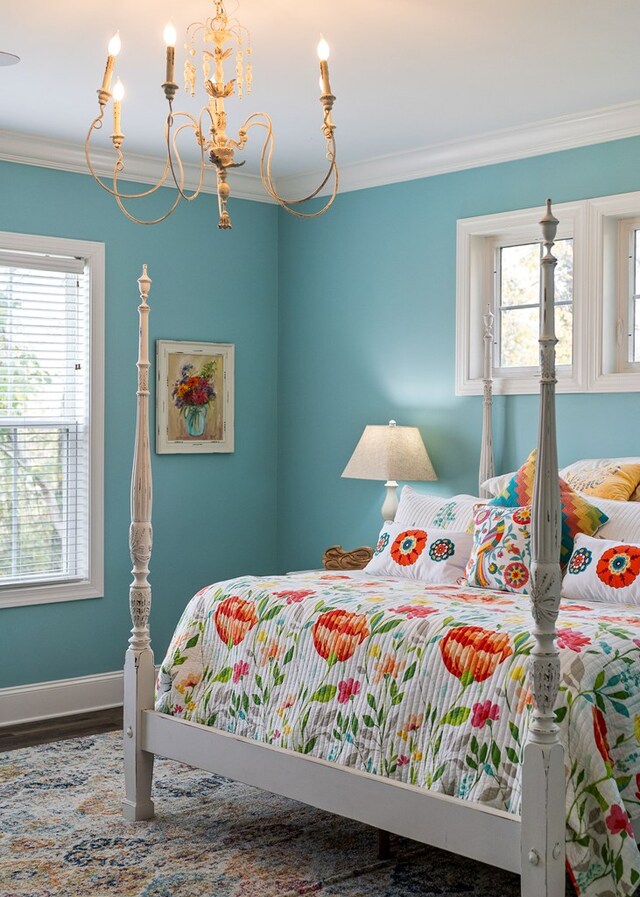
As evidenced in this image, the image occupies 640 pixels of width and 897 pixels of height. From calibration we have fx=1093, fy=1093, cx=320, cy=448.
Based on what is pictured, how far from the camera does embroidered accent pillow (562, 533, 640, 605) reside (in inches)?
135

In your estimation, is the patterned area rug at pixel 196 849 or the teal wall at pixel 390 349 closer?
the patterned area rug at pixel 196 849

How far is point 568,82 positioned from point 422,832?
2.77m

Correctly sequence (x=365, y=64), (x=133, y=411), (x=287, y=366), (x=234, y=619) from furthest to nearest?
1. (x=287, y=366)
2. (x=133, y=411)
3. (x=365, y=64)
4. (x=234, y=619)

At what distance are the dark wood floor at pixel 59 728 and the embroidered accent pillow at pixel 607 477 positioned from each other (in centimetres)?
233

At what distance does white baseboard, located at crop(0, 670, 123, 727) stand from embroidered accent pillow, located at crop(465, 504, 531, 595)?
2.25 m

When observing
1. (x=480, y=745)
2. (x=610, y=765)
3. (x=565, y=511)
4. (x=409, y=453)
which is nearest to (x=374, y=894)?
(x=480, y=745)

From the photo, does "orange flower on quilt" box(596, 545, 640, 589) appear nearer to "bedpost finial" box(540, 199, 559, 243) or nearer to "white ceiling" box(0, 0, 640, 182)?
"bedpost finial" box(540, 199, 559, 243)

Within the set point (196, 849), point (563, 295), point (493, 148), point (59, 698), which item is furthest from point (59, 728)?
point (493, 148)

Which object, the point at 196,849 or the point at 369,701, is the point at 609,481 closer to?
the point at 369,701

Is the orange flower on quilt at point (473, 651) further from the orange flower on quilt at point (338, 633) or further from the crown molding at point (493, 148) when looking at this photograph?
the crown molding at point (493, 148)

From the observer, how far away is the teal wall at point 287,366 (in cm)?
498

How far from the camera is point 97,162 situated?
5250 mm

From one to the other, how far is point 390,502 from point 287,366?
1.22 m

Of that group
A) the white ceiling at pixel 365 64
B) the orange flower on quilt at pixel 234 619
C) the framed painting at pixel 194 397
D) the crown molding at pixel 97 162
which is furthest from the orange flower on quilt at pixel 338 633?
the crown molding at pixel 97 162
